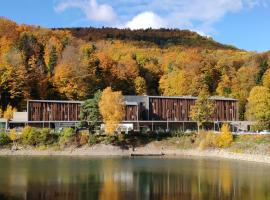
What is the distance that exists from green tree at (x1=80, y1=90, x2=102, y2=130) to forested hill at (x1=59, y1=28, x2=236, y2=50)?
8712 centimetres

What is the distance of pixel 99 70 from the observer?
114 m

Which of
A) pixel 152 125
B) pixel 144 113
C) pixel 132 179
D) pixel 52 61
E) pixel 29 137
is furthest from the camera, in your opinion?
pixel 52 61

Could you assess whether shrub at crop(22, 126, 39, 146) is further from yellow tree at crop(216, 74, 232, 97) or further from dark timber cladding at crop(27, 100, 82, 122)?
yellow tree at crop(216, 74, 232, 97)

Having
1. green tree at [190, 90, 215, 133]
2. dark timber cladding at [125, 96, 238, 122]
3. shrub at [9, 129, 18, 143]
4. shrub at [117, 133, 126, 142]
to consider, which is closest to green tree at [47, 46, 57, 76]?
dark timber cladding at [125, 96, 238, 122]

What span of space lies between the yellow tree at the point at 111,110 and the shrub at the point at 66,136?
5702mm

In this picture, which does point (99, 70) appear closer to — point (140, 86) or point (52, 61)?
point (140, 86)

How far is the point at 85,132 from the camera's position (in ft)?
246

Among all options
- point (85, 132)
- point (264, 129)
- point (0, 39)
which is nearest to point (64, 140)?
→ point (85, 132)

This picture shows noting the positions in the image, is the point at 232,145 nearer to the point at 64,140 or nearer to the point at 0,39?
the point at 64,140

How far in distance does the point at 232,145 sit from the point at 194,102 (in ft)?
74.4

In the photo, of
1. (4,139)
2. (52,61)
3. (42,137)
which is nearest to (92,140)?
(42,137)

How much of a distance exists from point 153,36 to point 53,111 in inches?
4056

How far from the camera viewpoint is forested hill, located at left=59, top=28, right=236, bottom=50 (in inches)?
6749

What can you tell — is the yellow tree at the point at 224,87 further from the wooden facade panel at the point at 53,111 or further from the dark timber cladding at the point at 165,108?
the wooden facade panel at the point at 53,111
